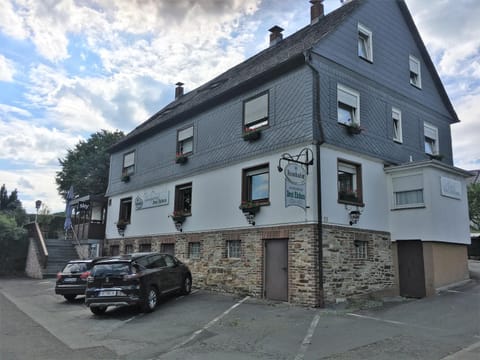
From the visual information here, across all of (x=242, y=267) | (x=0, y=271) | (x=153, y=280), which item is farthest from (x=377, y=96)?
(x=0, y=271)

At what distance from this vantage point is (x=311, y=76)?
13.8 m

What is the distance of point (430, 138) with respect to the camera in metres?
19.1

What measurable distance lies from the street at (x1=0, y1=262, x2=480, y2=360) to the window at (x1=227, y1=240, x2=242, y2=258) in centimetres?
183

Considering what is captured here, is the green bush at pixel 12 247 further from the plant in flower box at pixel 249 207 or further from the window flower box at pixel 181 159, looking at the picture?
the plant in flower box at pixel 249 207

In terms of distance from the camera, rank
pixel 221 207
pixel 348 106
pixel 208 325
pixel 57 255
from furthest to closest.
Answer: pixel 57 255
pixel 221 207
pixel 348 106
pixel 208 325

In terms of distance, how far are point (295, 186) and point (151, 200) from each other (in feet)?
34.2

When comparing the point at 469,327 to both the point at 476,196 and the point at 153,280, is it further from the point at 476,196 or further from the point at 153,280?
the point at 476,196

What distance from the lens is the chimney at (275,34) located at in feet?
70.8

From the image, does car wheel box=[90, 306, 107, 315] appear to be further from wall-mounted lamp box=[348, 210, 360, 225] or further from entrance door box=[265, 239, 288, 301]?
wall-mounted lamp box=[348, 210, 360, 225]

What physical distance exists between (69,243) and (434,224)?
22150 millimetres

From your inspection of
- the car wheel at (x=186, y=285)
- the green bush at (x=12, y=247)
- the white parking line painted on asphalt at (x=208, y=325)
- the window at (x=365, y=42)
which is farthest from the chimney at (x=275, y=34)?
the green bush at (x=12, y=247)

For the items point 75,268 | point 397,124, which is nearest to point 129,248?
point 75,268

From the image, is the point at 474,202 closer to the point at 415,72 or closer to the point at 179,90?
the point at 415,72

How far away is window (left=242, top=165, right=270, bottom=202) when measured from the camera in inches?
583
